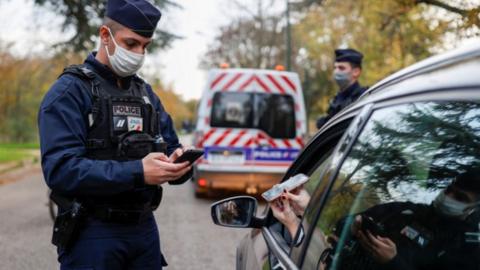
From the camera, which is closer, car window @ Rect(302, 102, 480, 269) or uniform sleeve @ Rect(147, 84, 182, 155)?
car window @ Rect(302, 102, 480, 269)

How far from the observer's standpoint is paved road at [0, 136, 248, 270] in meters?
5.65

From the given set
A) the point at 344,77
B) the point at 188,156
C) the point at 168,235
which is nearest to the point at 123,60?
the point at 188,156

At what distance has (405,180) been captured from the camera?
1492 mm

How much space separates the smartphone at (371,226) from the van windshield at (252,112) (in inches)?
305

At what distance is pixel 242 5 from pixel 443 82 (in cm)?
3125

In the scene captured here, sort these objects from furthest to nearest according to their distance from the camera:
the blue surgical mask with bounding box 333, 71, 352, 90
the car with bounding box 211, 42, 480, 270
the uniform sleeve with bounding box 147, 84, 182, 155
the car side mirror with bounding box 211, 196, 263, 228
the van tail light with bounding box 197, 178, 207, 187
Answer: the van tail light with bounding box 197, 178, 207, 187
the blue surgical mask with bounding box 333, 71, 352, 90
the uniform sleeve with bounding box 147, 84, 182, 155
the car side mirror with bounding box 211, 196, 263, 228
the car with bounding box 211, 42, 480, 270

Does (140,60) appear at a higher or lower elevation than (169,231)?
higher

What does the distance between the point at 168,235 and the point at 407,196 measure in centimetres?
572

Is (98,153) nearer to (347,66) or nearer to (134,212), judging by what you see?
(134,212)

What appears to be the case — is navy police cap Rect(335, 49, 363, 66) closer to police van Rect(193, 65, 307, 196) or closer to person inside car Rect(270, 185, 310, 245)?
police van Rect(193, 65, 307, 196)

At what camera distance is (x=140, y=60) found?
2588mm

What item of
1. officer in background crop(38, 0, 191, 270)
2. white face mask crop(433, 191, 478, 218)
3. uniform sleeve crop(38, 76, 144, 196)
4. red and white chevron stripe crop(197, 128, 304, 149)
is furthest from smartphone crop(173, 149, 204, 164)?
red and white chevron stripe crop(197, 128, 304, 149)

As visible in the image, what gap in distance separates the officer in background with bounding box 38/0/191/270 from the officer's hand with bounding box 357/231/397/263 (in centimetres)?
95

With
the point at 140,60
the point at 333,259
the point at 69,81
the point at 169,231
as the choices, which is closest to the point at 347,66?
the point at 169,231
